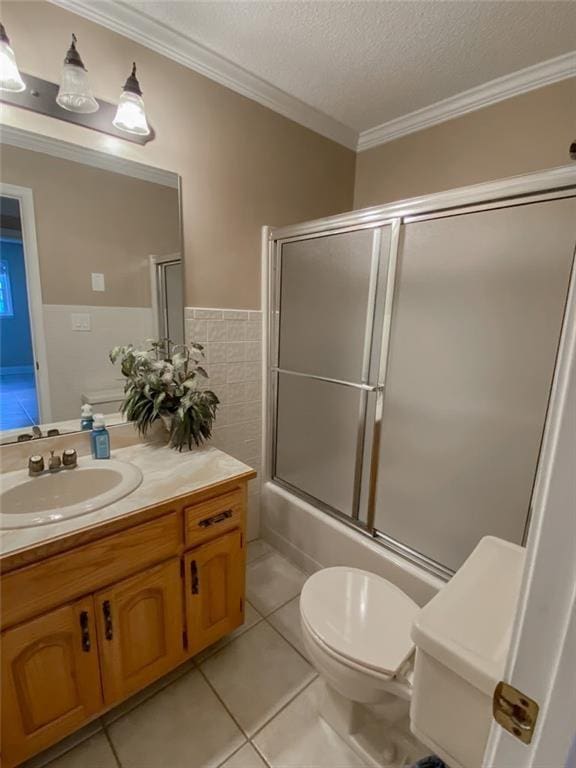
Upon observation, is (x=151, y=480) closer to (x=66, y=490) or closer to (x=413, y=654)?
(x=66, y=490)

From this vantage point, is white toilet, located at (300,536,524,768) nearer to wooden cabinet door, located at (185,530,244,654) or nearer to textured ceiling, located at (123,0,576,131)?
wooden cabinet door, located at (185,530,244,654)

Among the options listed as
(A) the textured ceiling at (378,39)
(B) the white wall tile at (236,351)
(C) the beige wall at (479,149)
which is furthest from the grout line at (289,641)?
(A) the textured ceiling at (378,39)

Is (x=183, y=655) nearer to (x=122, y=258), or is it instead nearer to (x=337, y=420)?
(x=337, y=420)

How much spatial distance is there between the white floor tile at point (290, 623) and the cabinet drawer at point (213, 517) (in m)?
0.63

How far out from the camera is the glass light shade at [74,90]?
119 cm

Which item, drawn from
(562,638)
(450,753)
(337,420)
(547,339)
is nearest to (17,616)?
(450,753)

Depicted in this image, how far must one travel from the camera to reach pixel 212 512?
131 centimetres

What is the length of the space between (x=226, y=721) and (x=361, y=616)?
610 millimetres

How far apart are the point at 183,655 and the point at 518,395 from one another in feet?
4.91

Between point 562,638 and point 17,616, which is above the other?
point 562,638

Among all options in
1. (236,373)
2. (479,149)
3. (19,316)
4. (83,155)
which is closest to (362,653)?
(236,373)

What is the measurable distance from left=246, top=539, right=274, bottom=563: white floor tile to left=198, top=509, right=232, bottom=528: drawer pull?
87cm

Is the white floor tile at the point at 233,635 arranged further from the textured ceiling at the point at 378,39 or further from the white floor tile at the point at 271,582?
the textured ceiling at the point at 378,39

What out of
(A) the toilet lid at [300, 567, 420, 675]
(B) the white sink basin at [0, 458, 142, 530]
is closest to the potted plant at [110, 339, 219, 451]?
(B) the white sink basin at [0, 458, 142, 530]
